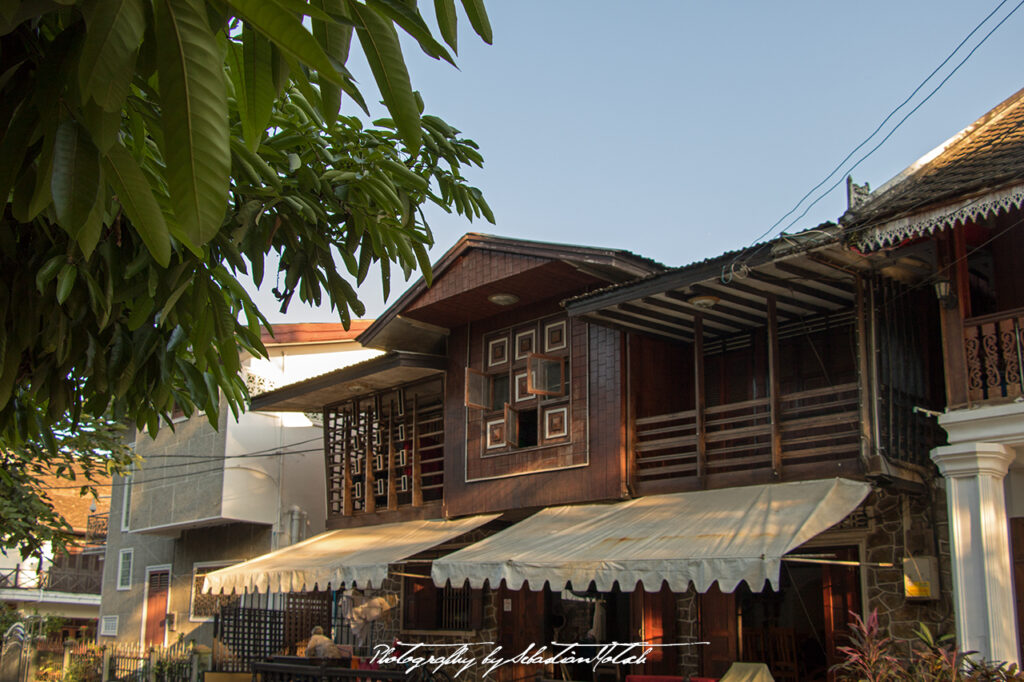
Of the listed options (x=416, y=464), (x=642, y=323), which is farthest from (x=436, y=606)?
(x=642, y=323)

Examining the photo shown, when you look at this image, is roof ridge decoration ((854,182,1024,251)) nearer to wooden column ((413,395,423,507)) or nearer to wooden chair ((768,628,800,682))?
wooden chair ((768,628,800,682))

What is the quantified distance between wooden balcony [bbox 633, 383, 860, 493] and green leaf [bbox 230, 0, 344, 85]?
943 centimetres

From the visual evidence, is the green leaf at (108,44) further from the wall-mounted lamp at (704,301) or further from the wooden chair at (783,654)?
the wooden chair at (783,654)

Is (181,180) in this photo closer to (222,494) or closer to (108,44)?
(108,44)

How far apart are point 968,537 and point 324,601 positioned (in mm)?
12201

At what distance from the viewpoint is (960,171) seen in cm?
1019

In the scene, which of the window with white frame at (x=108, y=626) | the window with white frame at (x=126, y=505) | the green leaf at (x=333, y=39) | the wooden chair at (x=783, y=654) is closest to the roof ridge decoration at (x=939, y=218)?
the wooden chair at (x=783, y=654)

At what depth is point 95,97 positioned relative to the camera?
6.50 feet

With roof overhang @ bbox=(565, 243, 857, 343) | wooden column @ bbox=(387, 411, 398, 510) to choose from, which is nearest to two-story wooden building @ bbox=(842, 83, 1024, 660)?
roof overhang @ bbox=(565, 243, 857, 343)

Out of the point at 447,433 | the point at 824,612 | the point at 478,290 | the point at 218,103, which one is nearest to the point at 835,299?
the point at 824,612

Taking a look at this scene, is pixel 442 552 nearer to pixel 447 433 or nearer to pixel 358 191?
pixel 447 433

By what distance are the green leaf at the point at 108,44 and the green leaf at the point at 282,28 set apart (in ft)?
0.65

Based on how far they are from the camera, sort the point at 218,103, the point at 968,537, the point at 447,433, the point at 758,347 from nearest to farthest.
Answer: the point at 218,103
the point at 968,537
the point at 758,347
the point at 447,433

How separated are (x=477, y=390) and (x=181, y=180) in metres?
13.6
